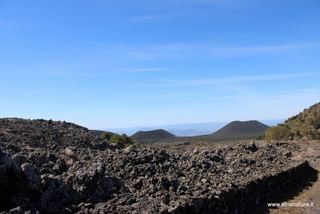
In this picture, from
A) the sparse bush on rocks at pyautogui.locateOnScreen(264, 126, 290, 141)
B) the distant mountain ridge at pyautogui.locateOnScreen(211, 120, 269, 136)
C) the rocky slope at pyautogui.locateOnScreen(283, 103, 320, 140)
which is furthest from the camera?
the distant mountain ridge at pyautogui.locateOnScreen(211, 120, 269, 136)

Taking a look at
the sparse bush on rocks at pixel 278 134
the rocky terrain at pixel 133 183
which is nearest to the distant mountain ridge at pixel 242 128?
the sparse bush on rocks at pixel 278 134

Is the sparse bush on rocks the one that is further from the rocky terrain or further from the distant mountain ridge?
the distant mountain ridge

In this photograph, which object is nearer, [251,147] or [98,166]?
[98,166]

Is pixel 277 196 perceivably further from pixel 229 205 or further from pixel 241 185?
pixel 229 205

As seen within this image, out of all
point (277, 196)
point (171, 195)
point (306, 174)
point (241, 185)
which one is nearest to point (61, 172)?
point (171, 195)

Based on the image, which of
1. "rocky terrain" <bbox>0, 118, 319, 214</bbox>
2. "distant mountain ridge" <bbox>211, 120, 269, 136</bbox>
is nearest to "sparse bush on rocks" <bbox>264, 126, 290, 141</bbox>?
"rocky terrain" <bbox>0, 118, 319, 214</bbox>

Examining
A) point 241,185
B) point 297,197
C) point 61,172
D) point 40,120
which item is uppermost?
point 40,120

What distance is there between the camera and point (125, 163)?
10.6 metres

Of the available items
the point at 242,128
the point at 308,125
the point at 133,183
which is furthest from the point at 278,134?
the point at 242,128

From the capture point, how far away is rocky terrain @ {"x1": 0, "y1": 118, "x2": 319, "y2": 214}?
21.5 feet

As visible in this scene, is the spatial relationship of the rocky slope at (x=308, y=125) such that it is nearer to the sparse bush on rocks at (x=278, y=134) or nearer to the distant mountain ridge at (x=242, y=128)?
the sparse bush on rocks at (x=278, y=134)

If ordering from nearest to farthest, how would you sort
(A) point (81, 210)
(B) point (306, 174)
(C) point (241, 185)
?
(A) point (81, 210)
(C) point (241, 185)
(B) point (306, 174)

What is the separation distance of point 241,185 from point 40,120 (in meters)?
20.1

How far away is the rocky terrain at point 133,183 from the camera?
21.5 ft
